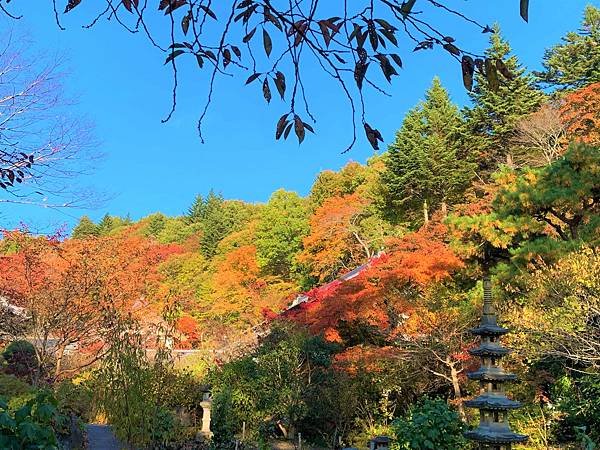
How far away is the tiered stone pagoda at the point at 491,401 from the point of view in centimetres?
514

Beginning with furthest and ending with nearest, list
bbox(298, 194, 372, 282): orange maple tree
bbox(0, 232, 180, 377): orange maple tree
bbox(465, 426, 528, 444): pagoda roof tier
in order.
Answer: bbox(298, 194, 372, 282): orange maple tree → bbox(0, 232, 180, 377): orange maple tree → bbox(465, 426, 528, 444): pagoda roof tier

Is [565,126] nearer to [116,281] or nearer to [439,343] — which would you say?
[439,343]

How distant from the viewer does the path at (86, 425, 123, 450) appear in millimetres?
7172

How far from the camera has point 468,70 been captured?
3.41 ft

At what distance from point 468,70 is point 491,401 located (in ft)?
16.3

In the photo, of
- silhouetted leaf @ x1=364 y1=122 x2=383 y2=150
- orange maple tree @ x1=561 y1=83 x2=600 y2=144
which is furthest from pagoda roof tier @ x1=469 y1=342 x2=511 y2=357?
orange maple tree @ x1=561 y1=83 x2=600 y2=144

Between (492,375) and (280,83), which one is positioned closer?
(280,83)

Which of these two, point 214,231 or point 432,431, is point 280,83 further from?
point 214,231

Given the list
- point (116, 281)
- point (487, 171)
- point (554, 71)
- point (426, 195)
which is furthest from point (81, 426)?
point (554, 71)

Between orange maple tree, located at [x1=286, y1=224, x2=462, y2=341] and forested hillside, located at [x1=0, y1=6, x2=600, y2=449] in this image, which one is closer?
forested hillside, located at [x1=0, y1=6, x2=600, y2=449]

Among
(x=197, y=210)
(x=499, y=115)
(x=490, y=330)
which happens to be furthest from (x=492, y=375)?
(x=197, y=210)

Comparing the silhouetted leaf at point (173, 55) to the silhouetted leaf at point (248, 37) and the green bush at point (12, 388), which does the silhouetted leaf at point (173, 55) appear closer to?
the silhouetted leaf at point (248, 37)

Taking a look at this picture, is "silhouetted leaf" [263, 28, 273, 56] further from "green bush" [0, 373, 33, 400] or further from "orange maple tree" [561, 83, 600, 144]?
"orange maple tree" [561, 83, 600, 144]

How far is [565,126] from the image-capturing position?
14680 mm
